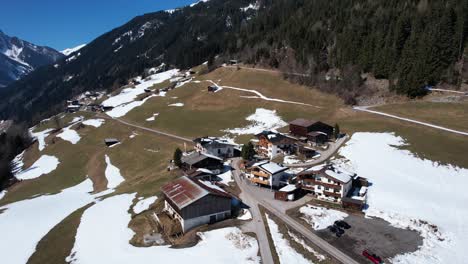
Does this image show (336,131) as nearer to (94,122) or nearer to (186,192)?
(186,192)

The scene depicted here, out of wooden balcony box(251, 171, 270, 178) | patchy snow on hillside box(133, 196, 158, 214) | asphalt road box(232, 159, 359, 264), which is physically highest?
wooden balcony box(251, 171, 270, 178)

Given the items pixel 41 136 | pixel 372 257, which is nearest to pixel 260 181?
pixel 372 257

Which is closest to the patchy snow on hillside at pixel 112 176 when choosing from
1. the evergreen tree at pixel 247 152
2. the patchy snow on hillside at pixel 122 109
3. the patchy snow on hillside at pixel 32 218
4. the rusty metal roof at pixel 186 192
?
the patchy snow on hillside at pixel 32 218

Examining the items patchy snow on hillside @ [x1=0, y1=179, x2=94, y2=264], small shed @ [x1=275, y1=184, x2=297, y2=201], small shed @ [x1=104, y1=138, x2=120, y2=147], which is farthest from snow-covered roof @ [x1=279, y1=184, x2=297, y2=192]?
small shed @ [x1=104, y1=138, x2=120, y2=147]

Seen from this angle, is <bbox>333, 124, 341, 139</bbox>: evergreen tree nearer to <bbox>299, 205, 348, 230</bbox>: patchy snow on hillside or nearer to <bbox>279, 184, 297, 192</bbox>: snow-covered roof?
<bbox>279, 184, 297, 192</bbox>: snow-covered roof

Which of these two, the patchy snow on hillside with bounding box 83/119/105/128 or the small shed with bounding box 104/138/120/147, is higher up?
the patchy snow on hillside with bounding box 83/119/105/128
